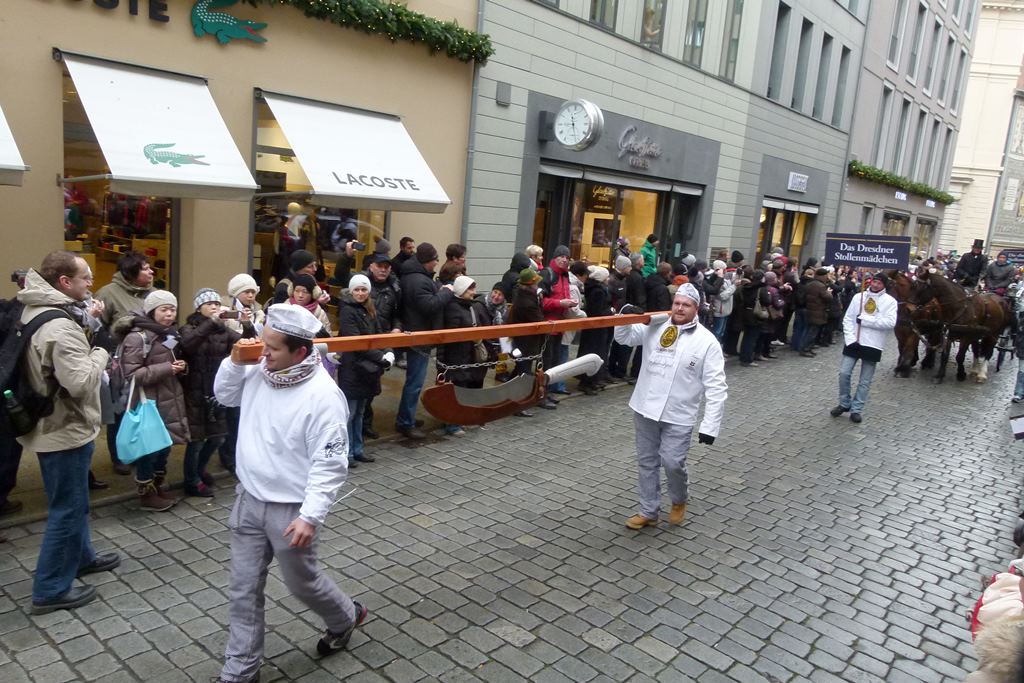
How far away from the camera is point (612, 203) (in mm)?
16016

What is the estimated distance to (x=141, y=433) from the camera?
5.11 metres

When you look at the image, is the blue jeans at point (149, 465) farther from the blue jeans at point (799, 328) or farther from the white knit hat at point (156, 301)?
the blue jeans at point (799, 328)

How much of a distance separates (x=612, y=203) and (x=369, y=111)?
→ 22.4ft

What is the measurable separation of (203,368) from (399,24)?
6.72 metres

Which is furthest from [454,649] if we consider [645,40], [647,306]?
[645,40]

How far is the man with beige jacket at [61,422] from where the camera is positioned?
13.1ft

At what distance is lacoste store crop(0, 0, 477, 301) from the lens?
755cm

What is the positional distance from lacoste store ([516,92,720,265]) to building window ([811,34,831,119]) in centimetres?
728

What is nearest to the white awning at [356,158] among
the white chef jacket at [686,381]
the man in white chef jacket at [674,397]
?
the man in white chef jacket at [674,397]

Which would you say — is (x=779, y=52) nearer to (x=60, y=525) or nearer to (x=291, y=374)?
(x=291, y=374)

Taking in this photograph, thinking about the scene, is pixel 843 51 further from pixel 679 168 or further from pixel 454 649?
pixel 454 649

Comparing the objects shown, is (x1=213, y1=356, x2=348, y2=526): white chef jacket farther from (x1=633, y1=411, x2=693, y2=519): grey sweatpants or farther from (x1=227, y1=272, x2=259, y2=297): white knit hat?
(x1=633, y1=411, x2=693, y2=519): grey sweatpants

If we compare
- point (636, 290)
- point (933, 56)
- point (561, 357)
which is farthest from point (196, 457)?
point (933, 56)

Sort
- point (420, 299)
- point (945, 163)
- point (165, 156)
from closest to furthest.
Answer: point (420, 299)
point (165, 156)
point (945, 163)
